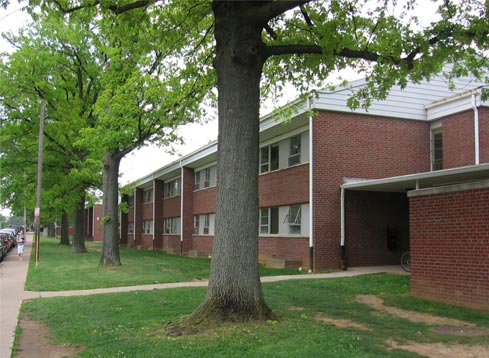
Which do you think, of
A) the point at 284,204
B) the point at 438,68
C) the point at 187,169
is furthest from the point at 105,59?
the point at 438,68

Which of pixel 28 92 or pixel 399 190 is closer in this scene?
pixel 399 190

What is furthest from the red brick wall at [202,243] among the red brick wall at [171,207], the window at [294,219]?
the window at [294,219]

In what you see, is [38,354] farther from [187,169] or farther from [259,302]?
[187,169]

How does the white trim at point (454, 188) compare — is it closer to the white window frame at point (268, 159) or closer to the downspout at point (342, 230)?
the downspout at point (342, 230)

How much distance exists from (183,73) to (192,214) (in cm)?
1890

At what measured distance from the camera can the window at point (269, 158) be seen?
21858 millimetres

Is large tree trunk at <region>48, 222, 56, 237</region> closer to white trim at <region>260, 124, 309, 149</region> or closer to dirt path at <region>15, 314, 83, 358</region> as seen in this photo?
white trim at <region>260, 124, 309, 149</region>

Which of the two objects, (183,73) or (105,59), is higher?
(105,59)

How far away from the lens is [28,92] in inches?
1080

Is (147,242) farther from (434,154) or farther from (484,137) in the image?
(484,137)

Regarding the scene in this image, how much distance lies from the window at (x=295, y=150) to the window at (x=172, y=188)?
54.3 ft

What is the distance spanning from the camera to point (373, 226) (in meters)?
18.7

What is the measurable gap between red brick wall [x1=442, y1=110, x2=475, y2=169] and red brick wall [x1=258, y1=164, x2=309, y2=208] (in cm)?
525

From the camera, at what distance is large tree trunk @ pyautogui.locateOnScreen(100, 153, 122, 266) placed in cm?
2058
